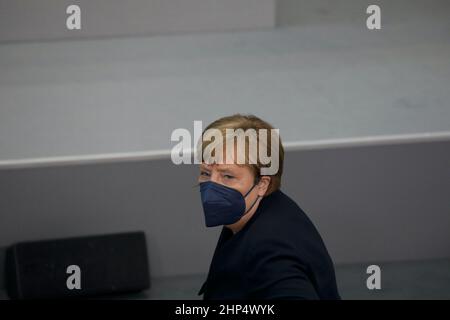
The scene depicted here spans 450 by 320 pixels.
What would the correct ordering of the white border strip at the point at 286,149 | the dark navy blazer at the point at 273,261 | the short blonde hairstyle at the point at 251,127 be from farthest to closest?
the white border strip at the point at 286,149 < the short blonde hairstyle at the point at 251,127 < the dark navy blazer at the point at 273,261

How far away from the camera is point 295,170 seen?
3.00 m

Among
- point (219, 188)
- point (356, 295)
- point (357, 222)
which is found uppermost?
point (219, 188)

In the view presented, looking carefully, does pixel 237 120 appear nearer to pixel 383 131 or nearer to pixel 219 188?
pixel 219 188

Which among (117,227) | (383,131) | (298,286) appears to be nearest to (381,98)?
(383,131)

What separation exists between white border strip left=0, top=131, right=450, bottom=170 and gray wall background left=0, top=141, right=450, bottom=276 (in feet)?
0.24

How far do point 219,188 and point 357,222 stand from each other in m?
1.29

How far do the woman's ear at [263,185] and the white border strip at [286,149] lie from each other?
980 millimetres

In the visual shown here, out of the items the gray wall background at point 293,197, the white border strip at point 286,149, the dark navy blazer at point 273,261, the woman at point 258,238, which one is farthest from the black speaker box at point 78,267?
the dark navy blazer at point 273,261

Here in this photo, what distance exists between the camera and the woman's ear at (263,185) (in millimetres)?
1812

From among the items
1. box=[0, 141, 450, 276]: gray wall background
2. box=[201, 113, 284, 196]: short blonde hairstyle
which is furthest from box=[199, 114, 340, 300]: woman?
box=[0, 141, 450, 276]: gray wall background

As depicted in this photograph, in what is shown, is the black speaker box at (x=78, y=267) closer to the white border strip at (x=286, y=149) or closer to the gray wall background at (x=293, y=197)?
the gray wall background at (x=293, y=197)

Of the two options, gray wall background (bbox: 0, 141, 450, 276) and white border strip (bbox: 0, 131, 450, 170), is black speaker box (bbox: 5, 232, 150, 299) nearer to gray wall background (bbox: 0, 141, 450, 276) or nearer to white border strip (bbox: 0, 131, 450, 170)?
gray wall background (bbox: 0, 141, 450, 276)

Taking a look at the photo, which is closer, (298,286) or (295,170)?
(298,286)

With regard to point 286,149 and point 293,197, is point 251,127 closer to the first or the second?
point 286,149
